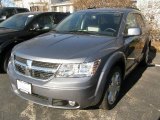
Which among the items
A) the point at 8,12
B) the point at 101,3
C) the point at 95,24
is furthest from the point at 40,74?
the point at 8,12

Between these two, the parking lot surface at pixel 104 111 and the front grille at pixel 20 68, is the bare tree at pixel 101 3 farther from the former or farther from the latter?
the front grille at pixel 20 68

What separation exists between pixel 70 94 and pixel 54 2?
2910 cm

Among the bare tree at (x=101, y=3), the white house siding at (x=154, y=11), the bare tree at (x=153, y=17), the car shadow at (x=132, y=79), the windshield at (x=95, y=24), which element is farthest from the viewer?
the bare tree at (x=101, y=3)

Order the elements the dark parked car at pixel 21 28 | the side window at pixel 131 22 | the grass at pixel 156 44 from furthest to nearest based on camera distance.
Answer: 1. the grass at pixel 156 44
2. the dark parked car at pixel 21 28
3. the side window at pixel 131 22

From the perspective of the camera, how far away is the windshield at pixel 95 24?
4.59 metres

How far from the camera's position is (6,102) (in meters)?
4.45

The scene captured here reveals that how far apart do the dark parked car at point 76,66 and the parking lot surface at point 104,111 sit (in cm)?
20

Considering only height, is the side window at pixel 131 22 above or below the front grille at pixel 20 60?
above

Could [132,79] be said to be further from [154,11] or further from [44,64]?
[154,11]

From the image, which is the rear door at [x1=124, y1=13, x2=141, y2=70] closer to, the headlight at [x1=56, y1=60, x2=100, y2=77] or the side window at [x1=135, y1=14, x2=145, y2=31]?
the side window at [x1=135, y1=14, x2=145, y2=31]

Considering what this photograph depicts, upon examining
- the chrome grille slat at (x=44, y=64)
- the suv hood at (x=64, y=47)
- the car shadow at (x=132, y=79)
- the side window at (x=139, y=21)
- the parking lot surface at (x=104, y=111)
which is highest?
the side window at (x=139, y=21)

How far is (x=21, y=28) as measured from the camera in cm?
681

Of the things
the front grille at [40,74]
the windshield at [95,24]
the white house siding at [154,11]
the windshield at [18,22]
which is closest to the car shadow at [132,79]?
the windshield at [95,24]

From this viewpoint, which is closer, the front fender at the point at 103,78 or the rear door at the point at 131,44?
the front fender at the point at 103,78
